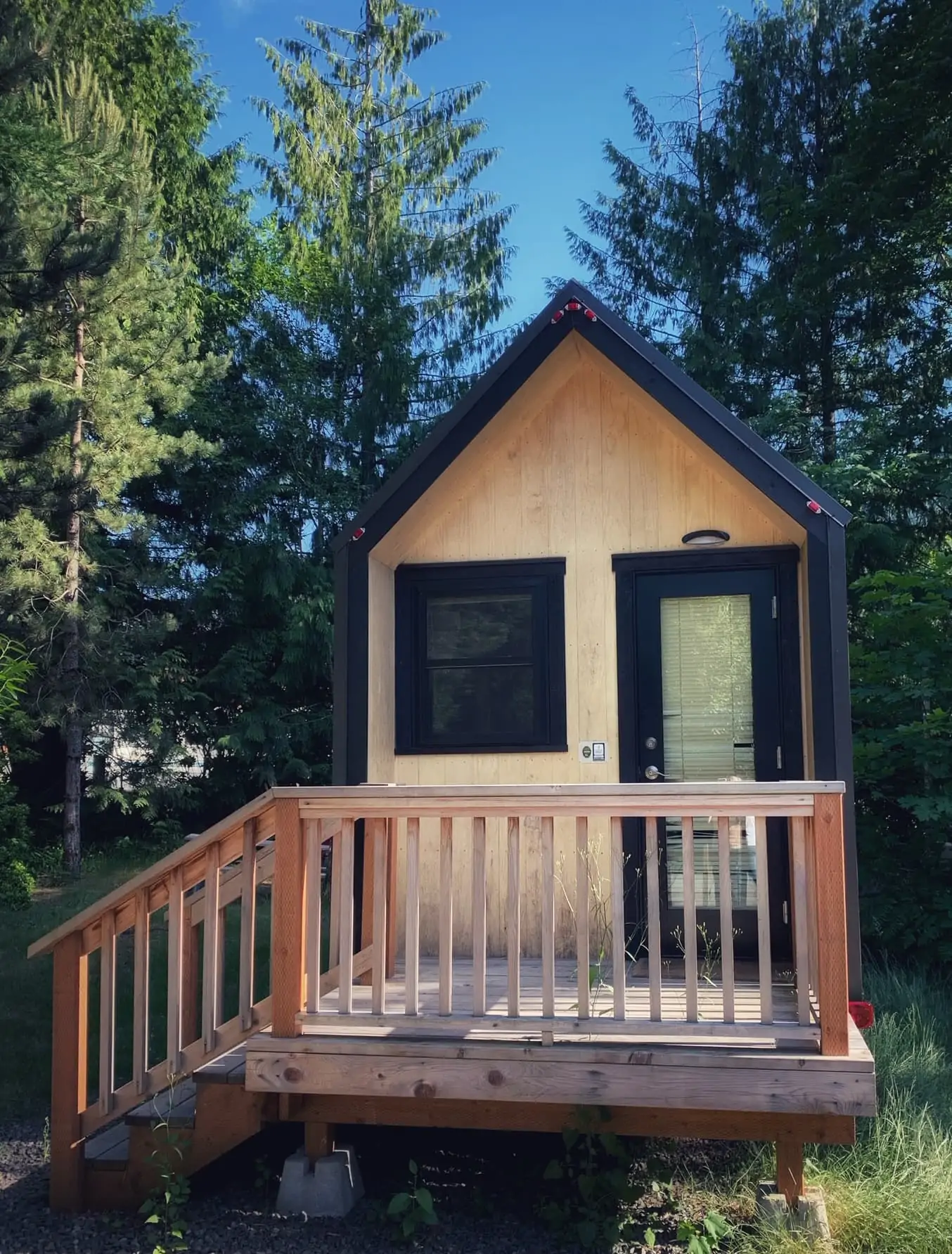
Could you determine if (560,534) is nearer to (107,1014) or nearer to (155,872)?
(155,872)

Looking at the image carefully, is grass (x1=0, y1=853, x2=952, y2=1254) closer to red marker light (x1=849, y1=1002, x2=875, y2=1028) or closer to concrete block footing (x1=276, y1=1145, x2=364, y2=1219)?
red marker light (x1=849, y1=1002, x2=875, y2=1028)

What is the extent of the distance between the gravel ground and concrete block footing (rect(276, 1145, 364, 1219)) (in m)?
0.05

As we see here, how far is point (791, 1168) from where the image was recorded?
373 centimetres

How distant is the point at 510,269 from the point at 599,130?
249cm

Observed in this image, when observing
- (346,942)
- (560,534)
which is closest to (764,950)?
(346,942)

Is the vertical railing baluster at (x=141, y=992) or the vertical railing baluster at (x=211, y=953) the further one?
the vertical railing baluster at (x=141, y=992)

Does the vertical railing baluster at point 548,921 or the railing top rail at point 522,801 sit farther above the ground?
the railing top rail at point 522,801

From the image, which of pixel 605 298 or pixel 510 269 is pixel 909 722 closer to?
pixel 605 298

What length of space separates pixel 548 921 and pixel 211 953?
A: 4.41ft

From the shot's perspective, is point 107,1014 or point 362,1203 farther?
point 107,1014

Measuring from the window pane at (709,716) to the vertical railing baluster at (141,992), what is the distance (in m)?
2.61

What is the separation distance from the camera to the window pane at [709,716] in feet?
17.6

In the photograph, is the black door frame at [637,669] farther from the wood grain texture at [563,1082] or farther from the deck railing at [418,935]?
the wood grain texture at [563,1082]

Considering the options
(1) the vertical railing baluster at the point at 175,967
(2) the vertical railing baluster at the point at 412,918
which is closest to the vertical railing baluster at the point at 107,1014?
(1) the vertical railing baluster at the point at 175,967
